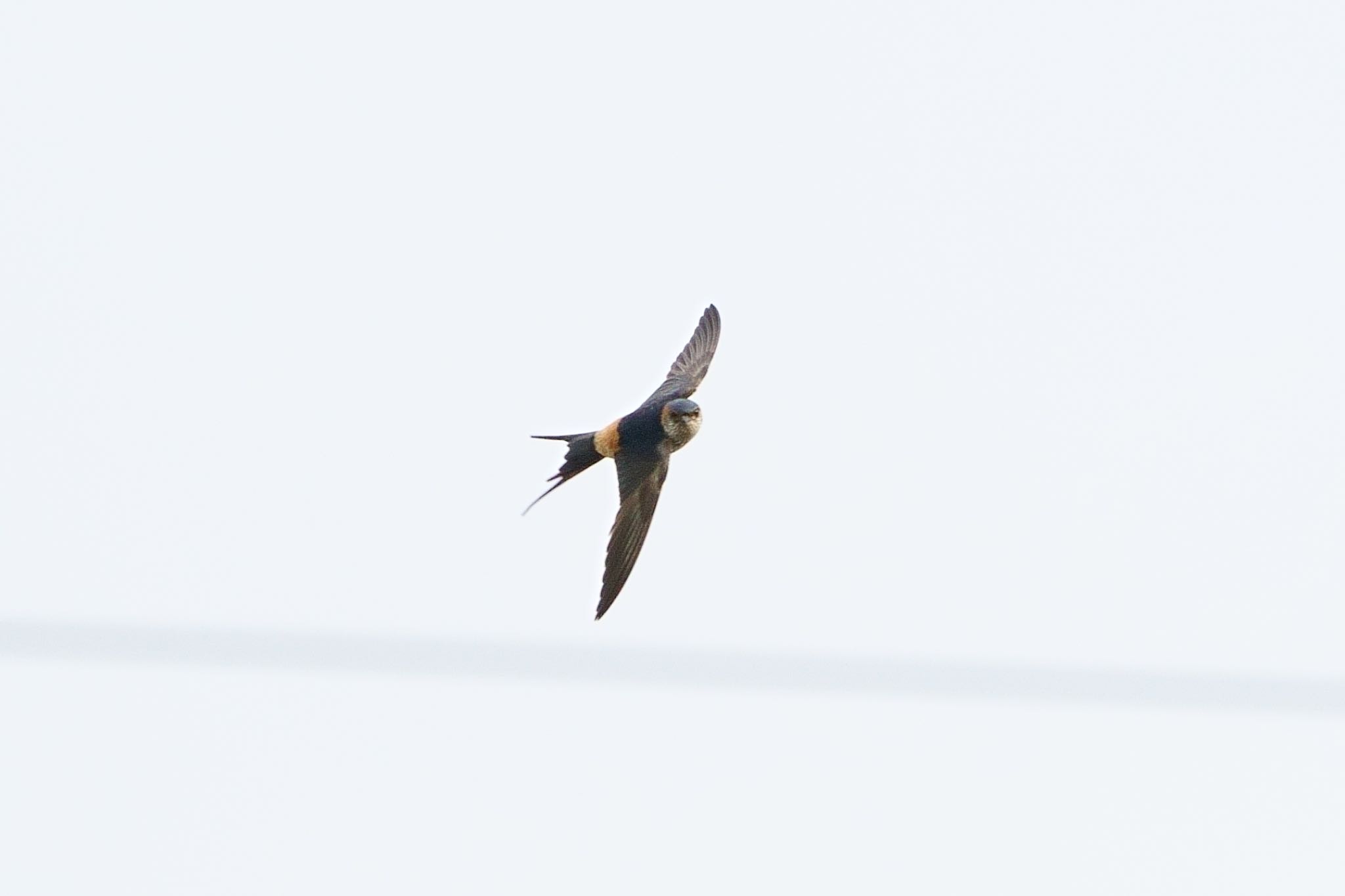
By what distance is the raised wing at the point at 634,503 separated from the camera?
11617 mm

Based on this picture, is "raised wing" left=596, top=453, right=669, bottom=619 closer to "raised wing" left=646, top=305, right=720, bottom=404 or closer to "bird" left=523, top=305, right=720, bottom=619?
"bird" left=523, top=305, right=720, bottom=619

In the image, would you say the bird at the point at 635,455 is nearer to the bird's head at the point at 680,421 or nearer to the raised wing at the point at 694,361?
the bird's head at the point at 680,421

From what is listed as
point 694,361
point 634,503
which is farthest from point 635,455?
point 694,361

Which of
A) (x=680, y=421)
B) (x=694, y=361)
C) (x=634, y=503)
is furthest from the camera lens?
(x=694, y=361)

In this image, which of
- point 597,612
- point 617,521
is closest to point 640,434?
point 617,521

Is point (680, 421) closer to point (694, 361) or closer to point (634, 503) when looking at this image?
point (634, 503)

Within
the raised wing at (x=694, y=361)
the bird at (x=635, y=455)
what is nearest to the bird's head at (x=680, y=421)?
the bird at (x=635, y=455)

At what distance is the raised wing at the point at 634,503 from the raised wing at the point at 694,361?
67 centimetres

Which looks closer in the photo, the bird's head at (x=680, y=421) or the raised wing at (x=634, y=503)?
the raised wing at (x=634, y=503)

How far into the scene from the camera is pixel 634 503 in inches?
462

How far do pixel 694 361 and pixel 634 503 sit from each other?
157 cm

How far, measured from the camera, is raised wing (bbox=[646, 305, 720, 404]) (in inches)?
497

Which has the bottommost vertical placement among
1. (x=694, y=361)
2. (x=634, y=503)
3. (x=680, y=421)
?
(x=634, y=503)

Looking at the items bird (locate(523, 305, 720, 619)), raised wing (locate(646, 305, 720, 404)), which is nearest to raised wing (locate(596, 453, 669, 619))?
bird (locate(523, 305, 720, 619))
